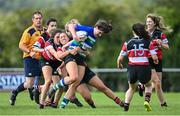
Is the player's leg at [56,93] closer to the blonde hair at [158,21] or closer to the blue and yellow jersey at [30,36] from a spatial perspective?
the blue and yellow jersey at [30,36]

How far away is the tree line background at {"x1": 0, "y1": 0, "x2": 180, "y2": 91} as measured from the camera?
5867 centimetres

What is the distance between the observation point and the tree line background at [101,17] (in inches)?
2310

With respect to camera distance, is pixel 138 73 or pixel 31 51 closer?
pixel 138 73

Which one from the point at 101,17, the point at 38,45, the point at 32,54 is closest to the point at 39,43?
the point at 38,45

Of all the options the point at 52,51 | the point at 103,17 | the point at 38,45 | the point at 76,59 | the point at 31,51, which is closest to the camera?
the point at 76,59

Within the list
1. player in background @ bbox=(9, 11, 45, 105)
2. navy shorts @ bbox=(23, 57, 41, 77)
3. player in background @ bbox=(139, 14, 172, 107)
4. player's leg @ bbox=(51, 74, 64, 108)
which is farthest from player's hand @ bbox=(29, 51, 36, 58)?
player in background @ bbox=(139, 14, 172, 107)

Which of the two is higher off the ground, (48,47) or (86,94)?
(48,47)

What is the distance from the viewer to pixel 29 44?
21188 mm

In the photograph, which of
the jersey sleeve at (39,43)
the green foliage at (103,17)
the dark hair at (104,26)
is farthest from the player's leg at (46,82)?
the green foliage at (103,17)

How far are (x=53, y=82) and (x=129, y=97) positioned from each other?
110 inches

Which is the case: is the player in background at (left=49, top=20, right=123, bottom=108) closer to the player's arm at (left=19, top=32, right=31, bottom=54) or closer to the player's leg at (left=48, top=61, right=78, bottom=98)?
the player's leg at (left=48, top=61, right=78, bottom=98)

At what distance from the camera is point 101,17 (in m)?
63.5

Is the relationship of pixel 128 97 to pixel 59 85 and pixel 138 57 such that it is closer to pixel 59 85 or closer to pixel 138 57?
pixel 138 57

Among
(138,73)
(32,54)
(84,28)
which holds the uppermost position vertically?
(84,28)
